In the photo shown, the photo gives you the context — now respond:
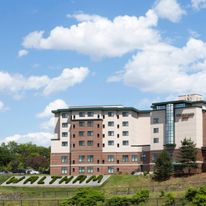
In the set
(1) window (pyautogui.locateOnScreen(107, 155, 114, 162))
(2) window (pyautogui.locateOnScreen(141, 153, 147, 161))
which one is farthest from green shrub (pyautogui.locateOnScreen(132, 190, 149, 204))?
(1) window (pyautogui.locateOnScreen(107, 155, 114, 162))

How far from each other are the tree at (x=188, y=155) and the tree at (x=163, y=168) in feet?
8.50

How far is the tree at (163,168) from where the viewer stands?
90250mm

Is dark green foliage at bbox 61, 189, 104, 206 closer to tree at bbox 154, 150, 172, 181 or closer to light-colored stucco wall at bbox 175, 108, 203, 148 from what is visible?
tree at bbox 154, 150, 172, 181

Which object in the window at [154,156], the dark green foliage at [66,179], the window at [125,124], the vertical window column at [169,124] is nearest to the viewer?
the dark green foliage at [66,179]

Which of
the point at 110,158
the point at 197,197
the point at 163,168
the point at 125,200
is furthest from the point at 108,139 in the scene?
the point at 197,197

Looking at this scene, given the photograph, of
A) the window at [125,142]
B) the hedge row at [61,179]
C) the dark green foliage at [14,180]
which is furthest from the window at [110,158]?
the dark green foliage at [14,180]

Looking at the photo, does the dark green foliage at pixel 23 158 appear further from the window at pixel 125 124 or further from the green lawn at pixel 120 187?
the green lawn at pixel 120 187

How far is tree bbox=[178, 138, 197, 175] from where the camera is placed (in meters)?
91.2

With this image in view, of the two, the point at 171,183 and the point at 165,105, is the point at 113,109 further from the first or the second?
the point at 171,183

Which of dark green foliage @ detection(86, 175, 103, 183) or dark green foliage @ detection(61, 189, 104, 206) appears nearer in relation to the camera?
dark green foliage @ detection(61, 189, 104, 206)

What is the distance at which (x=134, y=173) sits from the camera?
335 feet

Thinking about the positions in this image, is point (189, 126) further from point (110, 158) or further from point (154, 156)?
point (110, 158)

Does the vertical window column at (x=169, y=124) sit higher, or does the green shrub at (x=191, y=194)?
the vertical window column at (x=169, y=124)

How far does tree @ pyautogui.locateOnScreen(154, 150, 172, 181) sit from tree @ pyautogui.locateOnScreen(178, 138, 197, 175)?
8.50 feet
